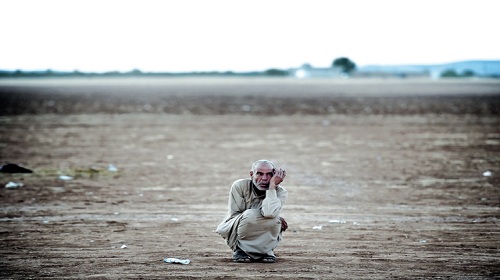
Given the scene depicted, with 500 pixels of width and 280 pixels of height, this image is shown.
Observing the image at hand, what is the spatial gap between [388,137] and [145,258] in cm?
1607

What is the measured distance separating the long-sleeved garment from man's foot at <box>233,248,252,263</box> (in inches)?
2.3

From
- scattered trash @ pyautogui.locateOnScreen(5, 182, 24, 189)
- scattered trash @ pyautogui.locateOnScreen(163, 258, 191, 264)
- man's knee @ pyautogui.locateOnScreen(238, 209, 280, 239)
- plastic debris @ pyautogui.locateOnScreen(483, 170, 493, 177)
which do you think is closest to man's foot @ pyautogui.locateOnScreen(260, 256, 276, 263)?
man's knee @ pyautogui.locateOnScreen(238, 209, 280, 239)

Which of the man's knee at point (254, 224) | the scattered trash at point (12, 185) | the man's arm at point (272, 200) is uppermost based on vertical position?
the man's arm at point (272, 200)

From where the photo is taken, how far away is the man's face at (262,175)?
746 cm

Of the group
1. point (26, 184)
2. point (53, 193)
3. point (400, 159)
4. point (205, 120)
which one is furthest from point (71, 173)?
point (205, 120)

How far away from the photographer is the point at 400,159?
1783cm

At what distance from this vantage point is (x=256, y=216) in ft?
24.8

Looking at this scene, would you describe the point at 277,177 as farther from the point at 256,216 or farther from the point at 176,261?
the point at 176,261

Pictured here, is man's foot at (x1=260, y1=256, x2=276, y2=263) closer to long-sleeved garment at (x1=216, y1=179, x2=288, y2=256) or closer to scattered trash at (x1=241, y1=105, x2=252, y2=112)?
long-sleeved garment at (x1=216, y1=179, x2=288, y2=256)

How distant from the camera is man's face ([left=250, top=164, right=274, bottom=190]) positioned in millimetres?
7457

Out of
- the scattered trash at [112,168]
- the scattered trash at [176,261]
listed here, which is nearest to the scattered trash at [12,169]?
the scattered trash at [112,168]

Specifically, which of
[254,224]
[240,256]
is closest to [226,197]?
[240,256]

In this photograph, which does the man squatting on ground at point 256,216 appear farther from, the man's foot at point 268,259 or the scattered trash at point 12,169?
the scattered trash at point 12,169

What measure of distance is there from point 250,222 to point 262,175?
0.49m
